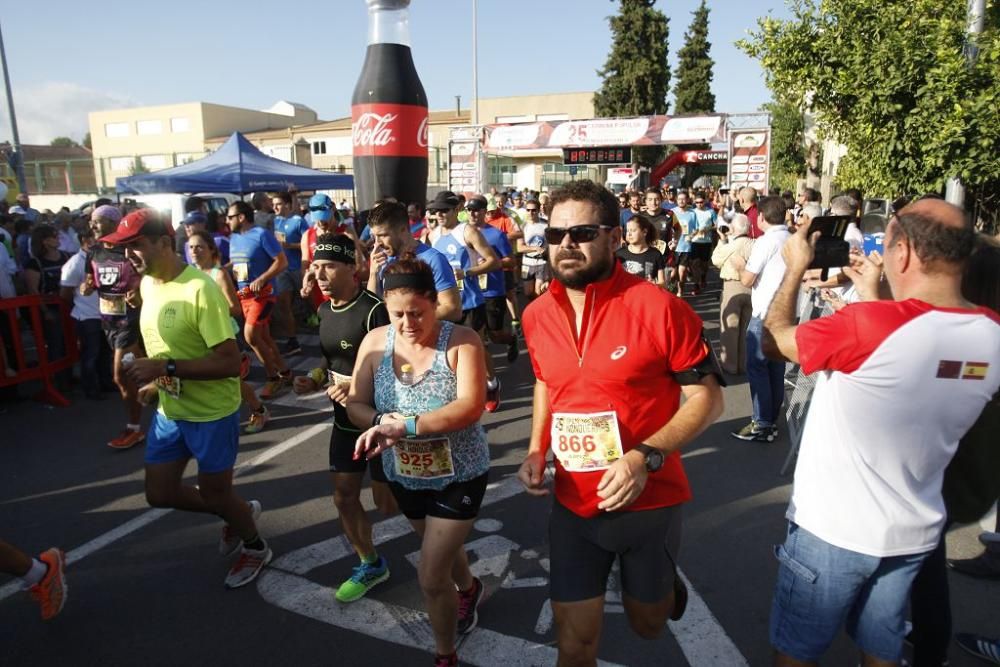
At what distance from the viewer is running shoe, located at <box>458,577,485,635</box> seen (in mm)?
2955

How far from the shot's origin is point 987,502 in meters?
2.13

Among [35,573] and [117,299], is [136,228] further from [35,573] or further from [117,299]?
[117,299]

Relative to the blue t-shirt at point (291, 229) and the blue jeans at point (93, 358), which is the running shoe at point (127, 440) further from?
the blue t-shirt at point (291, 229)

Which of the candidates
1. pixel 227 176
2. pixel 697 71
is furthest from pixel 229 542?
pixel 697 71

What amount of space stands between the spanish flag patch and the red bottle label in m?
7.78

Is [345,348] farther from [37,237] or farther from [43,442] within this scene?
[37,237]

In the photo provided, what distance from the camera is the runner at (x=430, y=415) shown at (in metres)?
2.48

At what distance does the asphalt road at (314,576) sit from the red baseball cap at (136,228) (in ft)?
5.94

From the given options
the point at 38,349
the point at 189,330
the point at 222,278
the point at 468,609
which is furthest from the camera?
the point at 38,349

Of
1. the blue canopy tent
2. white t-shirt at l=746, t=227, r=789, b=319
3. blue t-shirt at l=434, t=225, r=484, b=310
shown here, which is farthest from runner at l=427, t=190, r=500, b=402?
the blue canopy tent

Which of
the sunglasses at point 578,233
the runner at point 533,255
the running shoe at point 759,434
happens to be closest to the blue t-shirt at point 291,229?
the runner at point 533,255

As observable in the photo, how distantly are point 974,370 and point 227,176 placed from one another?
44.5 ft

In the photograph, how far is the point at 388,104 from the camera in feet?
27.6

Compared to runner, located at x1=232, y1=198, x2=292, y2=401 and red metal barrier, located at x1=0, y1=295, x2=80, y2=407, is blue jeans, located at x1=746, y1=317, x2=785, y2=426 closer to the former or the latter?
runner, located at x1=232, y1=198, x2=292, y2=401
